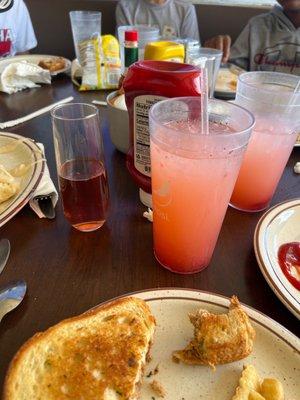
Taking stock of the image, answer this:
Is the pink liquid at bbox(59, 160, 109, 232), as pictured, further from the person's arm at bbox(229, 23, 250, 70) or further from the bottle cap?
the person's arm at bbox(229, 23, 250, 70)

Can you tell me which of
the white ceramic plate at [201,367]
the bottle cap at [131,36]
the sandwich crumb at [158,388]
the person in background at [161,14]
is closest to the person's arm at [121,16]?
the person in background at [161,14]

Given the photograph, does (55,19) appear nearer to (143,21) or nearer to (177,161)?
(143,21)

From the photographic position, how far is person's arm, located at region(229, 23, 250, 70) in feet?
7.46

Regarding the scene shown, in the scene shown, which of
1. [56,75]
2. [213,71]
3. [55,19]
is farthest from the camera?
[55,19]

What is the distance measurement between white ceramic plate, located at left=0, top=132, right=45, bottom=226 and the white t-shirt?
1.55m

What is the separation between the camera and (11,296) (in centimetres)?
52

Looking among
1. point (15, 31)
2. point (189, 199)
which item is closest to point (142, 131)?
point (189, 199)

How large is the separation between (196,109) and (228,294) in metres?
0.32

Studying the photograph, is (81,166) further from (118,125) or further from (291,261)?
(291,261)

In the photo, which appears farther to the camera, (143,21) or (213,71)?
(143,21)

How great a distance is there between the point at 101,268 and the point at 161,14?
8.27 feet

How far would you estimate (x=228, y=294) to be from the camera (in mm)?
559

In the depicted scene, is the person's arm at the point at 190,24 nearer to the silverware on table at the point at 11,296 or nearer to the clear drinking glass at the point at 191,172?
the clear drinking glass at the point at 191,172

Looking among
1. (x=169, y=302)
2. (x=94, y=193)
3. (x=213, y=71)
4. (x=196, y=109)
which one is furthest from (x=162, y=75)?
(x=213, y=71)
